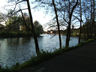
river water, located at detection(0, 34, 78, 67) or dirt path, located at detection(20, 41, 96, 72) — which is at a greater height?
dirt path, located at detection(20, 41, 96, 72)

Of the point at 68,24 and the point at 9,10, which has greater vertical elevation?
the point at 9,10

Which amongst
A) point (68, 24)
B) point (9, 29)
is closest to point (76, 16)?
point (68, 24)

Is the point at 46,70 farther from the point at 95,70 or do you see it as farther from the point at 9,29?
the point at 9,29

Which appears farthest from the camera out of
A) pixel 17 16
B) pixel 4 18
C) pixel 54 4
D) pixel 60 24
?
pixel 60 24

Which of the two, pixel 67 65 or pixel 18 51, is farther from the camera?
pixel 18 51

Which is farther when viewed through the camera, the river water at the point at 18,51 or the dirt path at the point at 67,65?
the river water at the point at 18,51

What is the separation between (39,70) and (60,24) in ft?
27.2

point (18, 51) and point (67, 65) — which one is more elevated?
point (67, 65)

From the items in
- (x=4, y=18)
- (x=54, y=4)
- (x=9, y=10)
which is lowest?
(x=4, y=18)

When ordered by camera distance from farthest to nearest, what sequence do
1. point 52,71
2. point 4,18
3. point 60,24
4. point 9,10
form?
point 60,24 < point 9,10 < point 4,18 < point 52,71

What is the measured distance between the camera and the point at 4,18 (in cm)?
681

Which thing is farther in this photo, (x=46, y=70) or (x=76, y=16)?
(x=76, y=16)

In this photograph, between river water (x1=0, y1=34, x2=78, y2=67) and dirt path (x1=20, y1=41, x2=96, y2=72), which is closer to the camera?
dirt path (x1=20, y1=41, x2=96, y2=72)

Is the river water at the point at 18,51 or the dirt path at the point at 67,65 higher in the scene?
the dirt path at the point at 67,65
